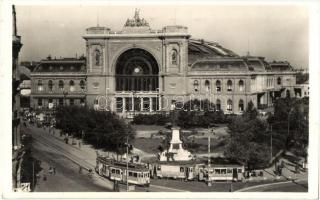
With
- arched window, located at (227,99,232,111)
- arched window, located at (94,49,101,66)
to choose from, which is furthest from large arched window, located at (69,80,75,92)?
arched window, located at (227,99,232,111)

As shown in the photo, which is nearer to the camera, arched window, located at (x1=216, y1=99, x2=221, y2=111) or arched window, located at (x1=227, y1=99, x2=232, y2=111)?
arched window, located at (x1=216, y1=99, x2=221, y2=111)

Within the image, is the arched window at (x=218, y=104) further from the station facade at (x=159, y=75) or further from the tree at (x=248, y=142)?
the tree at (x=248, y=142)

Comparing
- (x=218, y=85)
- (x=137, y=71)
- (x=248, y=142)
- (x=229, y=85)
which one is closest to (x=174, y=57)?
(x=137, y=71)

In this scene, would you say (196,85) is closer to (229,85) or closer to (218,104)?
(229,85)

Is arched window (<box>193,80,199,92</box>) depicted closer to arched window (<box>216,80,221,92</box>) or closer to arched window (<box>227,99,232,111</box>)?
arched window (<box>216,80,221,92</box>)

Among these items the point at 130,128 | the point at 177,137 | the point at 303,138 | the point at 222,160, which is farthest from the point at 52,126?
the point at 303,138
